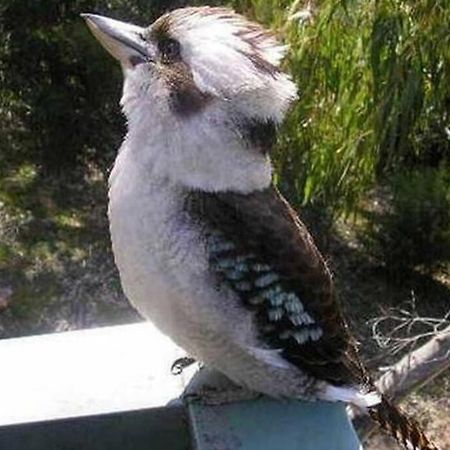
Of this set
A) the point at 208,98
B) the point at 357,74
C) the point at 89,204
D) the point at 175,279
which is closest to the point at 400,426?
the point at 175,279

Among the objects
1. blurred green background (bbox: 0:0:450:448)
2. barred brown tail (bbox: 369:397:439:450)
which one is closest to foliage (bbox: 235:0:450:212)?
blurred green background (bbox: 0:0:450:448)

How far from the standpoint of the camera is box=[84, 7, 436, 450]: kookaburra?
5.01 feet

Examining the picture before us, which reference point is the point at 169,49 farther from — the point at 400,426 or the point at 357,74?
the point at 357,74

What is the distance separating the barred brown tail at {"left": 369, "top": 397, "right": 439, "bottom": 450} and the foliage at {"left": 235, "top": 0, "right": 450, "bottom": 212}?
1.29 m

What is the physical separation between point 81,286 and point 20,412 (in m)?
3.43

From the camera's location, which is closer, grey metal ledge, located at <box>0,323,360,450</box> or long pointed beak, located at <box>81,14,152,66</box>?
grey metal ledge, located at <box>0,323,360,450</box>

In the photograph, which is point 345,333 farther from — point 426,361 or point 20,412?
point 426,361

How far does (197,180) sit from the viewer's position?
5.04ft

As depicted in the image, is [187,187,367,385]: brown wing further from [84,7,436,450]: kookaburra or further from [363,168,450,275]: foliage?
[363,168,450,275]: foliage

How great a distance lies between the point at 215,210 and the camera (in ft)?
5.10

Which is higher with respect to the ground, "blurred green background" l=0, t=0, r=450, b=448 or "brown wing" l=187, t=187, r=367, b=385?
"brown wing" l=187, t=187, r=367, b=385

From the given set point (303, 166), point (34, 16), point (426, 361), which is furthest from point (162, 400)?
point (34, 16)

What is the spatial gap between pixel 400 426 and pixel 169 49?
2.40ft

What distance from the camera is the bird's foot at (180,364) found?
168 centimetres
